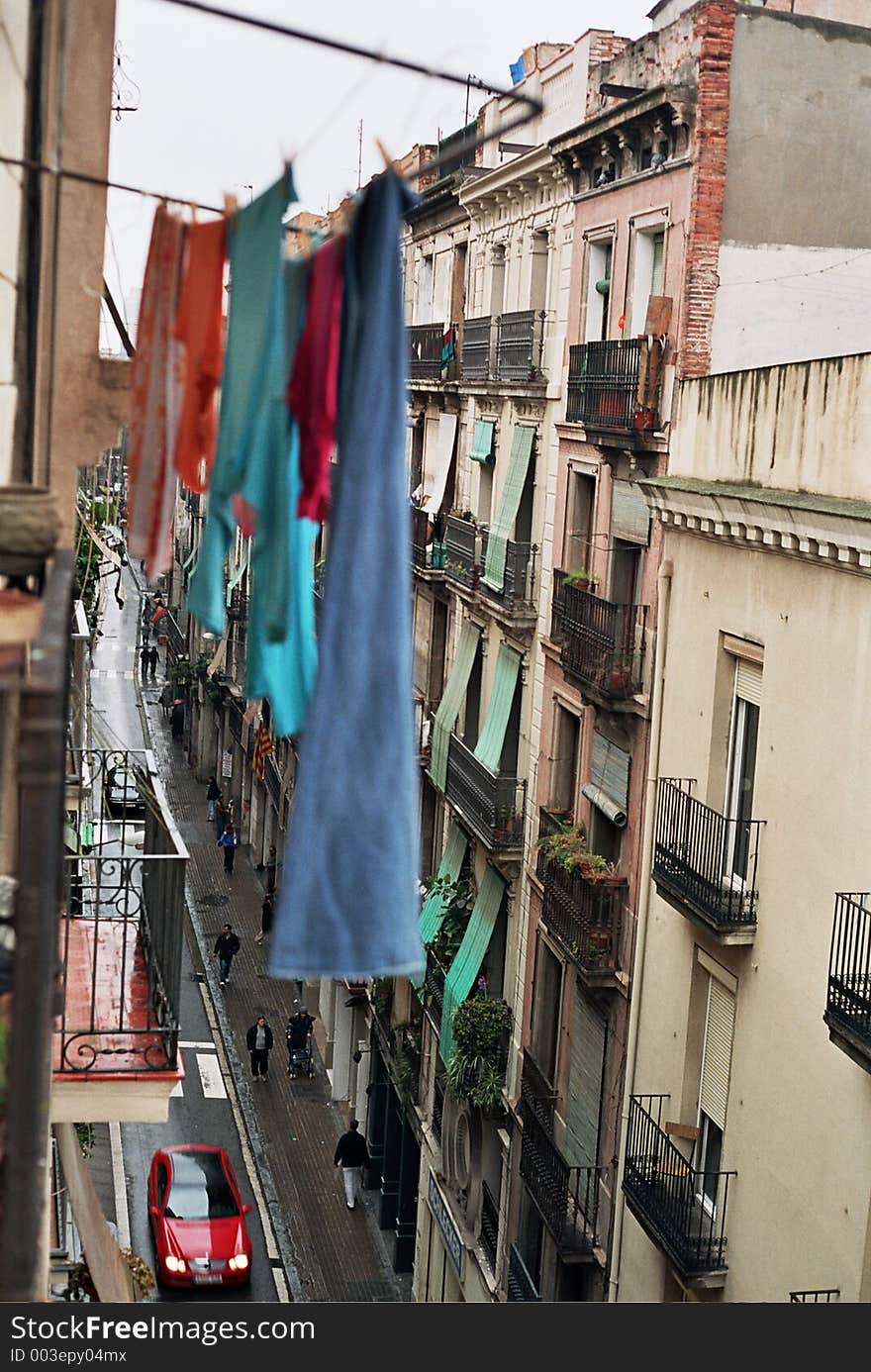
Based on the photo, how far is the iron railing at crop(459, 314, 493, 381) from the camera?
27047mm

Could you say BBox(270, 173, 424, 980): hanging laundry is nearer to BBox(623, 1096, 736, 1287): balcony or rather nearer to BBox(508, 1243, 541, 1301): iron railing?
BBox(623, 1096, 736, 1287): balcony

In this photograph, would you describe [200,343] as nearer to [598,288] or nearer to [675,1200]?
[675,1200]

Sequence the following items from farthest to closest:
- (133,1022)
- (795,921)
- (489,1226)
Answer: (489,1226) < (795,921) < (133,1022)

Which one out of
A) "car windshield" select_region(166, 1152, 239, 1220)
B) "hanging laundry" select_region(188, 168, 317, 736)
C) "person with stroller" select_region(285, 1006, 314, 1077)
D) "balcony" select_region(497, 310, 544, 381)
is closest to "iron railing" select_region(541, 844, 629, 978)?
"balcony" select_region(497, 310, 544, 381)

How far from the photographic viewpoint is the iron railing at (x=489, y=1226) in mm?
24609

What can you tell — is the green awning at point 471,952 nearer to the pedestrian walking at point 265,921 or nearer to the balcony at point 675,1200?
the balcony at point 675,1200

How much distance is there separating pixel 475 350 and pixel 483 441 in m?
1.60

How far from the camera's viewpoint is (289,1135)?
31781 millimetres

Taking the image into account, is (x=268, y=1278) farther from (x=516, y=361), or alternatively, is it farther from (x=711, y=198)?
(x=711, y=198)

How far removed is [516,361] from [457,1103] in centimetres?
1176

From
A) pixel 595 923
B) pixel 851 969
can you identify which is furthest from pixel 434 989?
pixel 851 969

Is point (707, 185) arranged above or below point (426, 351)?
above

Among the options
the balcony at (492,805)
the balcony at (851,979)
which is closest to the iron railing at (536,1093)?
the balcony at (492,805)

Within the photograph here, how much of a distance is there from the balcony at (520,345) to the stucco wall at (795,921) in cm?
827
